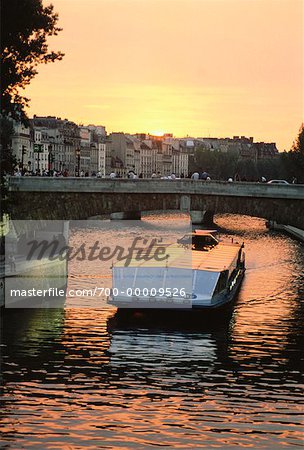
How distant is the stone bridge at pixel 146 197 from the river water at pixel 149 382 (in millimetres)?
25690

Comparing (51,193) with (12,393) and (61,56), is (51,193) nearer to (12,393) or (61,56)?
(61,56)

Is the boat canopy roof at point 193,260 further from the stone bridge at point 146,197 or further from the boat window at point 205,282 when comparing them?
the stone bridge at point 146,197

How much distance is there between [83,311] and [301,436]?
20.7 m

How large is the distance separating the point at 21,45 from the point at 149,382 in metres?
22.9

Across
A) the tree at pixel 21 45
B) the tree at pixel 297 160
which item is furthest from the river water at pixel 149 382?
the tree at pixel 297 160

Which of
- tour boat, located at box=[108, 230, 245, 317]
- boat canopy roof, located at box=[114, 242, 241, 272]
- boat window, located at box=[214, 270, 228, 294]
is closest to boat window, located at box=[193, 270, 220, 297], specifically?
tour boat, located at box=[108, 230, 245, 317]

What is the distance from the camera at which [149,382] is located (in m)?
33.2

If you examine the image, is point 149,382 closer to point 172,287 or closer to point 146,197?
point 172,287

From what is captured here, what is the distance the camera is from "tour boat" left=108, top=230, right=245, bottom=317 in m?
46.4

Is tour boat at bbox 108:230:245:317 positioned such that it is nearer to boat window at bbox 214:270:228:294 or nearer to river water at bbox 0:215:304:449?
boat window at bbox 214:270:228:294

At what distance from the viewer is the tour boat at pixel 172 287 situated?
152 ft

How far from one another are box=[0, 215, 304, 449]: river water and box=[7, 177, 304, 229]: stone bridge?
25690 millimetres

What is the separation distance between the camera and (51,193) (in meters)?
73.8

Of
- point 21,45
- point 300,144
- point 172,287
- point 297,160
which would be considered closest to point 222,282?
point 172,287
